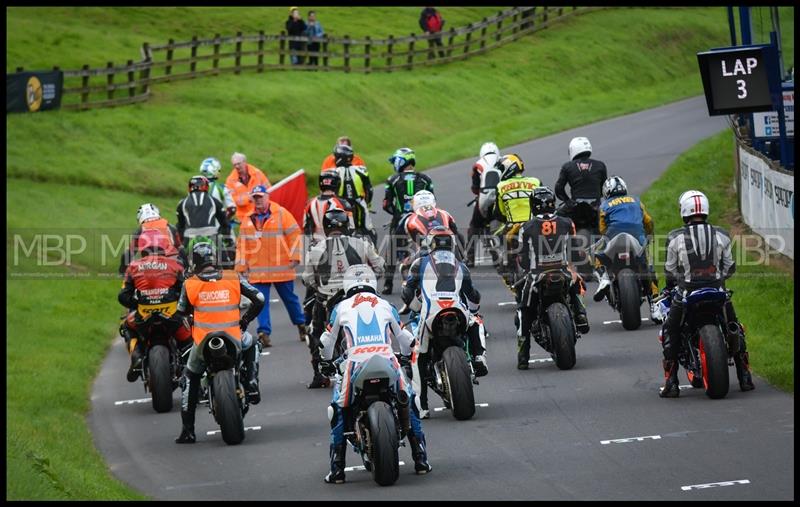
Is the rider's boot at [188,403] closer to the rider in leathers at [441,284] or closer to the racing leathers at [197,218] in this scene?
the rider in leathers at [441,284]

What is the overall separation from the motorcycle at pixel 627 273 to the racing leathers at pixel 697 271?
3.40 m

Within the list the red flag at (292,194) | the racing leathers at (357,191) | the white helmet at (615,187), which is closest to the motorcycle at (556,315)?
the white helmet at (615,187)

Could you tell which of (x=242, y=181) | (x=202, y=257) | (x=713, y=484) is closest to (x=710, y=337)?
(x=713, y=484)

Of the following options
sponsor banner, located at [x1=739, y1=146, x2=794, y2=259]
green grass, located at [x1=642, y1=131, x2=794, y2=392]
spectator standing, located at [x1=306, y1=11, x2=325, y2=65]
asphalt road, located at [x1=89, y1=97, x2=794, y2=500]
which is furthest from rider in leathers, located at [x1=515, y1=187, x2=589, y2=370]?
spectator standing, located at [x1=306, y1=11, x2=325, y2=65]

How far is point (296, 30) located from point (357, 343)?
36973 mm

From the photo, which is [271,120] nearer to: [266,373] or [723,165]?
[723,165]

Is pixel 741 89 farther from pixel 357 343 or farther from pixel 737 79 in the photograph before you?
pixel 357 343

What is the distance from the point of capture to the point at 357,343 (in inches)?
469

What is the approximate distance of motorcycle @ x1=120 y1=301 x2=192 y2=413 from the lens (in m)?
15.3

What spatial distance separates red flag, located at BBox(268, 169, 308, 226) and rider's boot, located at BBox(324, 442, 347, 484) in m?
13.1

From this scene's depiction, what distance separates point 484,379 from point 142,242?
456 cm

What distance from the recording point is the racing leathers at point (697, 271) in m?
14.3

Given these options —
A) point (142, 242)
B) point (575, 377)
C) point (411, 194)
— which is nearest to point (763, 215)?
point (411, 194)

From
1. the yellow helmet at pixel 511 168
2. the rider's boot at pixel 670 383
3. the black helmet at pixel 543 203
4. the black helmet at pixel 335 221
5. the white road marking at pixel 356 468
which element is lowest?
the white road marking at pixel 356 468
